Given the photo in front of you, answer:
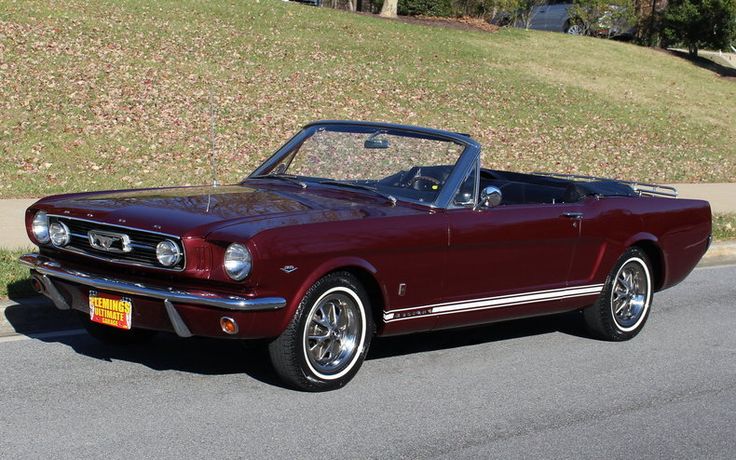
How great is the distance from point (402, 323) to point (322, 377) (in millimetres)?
672

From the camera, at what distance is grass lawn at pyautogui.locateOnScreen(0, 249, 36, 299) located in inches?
317

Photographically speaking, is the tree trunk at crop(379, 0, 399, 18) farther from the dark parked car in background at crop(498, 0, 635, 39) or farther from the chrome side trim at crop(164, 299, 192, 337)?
the chrome side trim at crop(164, 299, 192, 337)

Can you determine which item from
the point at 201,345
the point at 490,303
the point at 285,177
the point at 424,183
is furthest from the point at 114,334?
the point at 490,303

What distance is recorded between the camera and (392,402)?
6.21 meters

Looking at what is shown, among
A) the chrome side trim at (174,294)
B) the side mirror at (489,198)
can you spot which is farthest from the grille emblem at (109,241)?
the side mirror at (489,198)

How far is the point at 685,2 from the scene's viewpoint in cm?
3862

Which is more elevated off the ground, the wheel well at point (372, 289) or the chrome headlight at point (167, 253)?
the chrome headlight at point (167, 253)

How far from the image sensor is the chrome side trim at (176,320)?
18.7 ft

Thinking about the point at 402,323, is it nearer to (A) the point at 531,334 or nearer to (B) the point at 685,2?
(A) the point at 531,334

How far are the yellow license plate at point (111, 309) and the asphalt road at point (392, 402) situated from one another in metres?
0.41

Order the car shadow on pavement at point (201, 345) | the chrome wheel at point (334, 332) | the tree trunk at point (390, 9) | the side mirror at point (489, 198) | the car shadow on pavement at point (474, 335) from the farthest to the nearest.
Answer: the tree trunk at point (390, 9)
the car shadow on pavement at point (474, 335)
the side mirror at point (489, 198)
the car shadow on pavement at point (201, 345)
the chrome wheel at point (334, 332)

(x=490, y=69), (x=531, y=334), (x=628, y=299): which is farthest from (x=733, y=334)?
(x=490, y=69)

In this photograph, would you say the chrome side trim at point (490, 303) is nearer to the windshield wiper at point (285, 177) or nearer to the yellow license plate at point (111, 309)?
the windshield wiper at point (285, 177)

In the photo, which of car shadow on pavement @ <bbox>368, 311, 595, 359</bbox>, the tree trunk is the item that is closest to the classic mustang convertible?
car shadow on pavement @ <bbox>368, 311, 595, 359</bbox>
